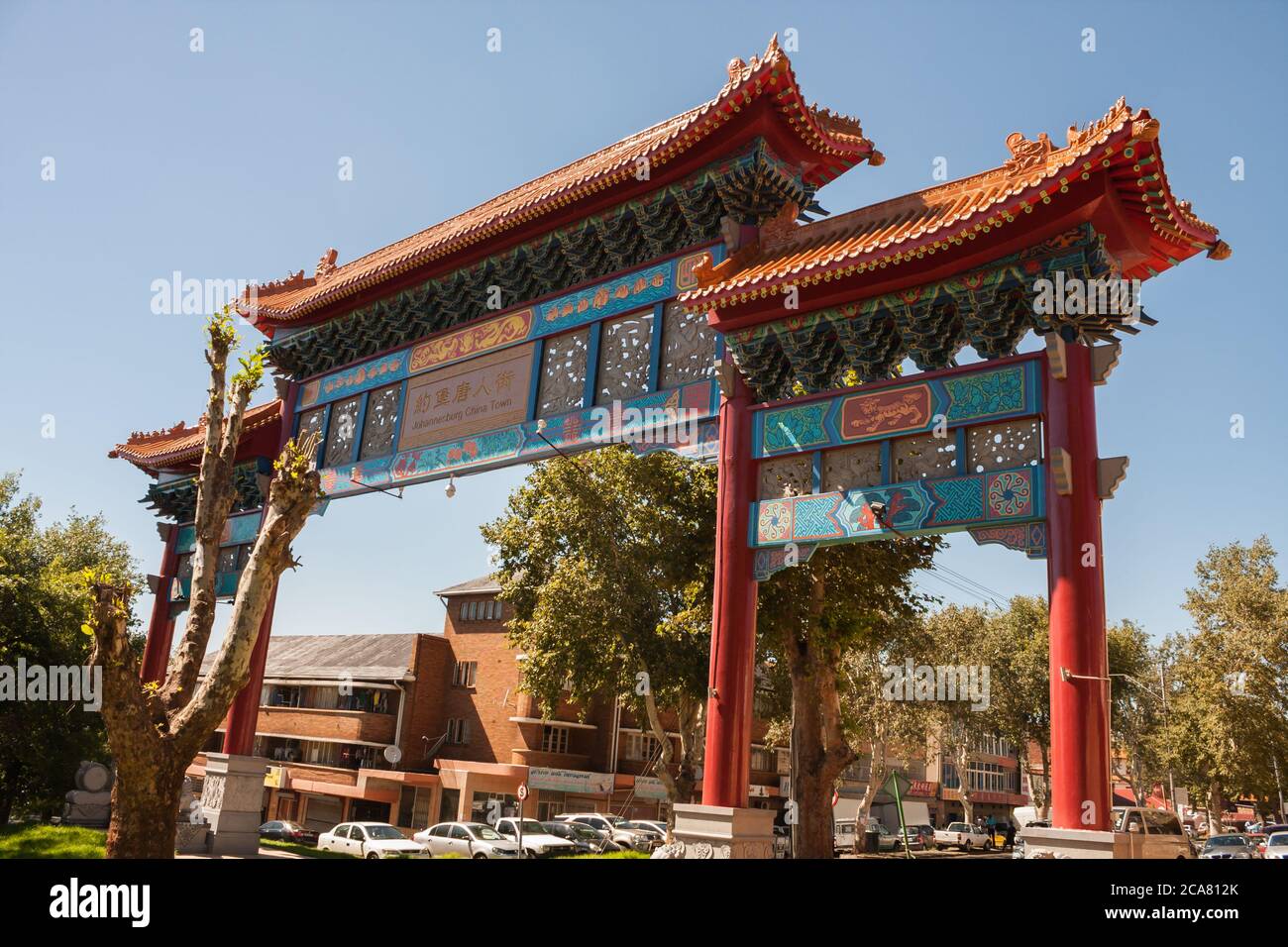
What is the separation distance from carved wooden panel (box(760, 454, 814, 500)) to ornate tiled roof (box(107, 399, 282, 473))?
1163 centimetres

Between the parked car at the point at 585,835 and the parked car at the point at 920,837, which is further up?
the parked car at the point at 585,835

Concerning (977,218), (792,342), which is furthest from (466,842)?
(977,218)

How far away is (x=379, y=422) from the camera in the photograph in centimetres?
1673

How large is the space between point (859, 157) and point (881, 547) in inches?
313

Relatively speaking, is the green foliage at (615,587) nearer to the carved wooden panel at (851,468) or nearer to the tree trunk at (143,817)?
the carved wooden panel at (851,468)

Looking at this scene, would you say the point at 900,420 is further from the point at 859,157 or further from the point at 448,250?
the point at 448,250

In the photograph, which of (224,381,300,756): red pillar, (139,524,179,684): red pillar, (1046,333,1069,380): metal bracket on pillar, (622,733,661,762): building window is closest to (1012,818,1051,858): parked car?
(1046,333,1069,380): metal bracket on pillar

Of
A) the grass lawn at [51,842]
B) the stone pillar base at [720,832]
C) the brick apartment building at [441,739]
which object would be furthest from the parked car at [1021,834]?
the grass lawn at [51,842]

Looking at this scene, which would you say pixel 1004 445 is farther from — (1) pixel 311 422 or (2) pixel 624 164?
(1) pixel 311 422

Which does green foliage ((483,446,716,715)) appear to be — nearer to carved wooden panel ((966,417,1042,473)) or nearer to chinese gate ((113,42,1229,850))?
chinese gate ((113,42,1229,850))

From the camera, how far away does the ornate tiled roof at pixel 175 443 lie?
62.6 feet

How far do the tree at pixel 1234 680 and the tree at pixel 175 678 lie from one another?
30.5m
